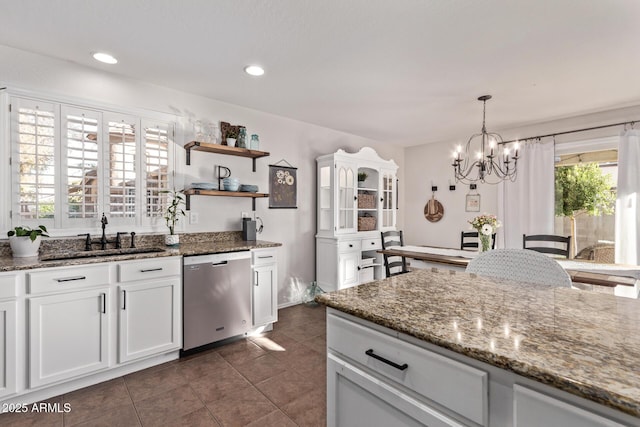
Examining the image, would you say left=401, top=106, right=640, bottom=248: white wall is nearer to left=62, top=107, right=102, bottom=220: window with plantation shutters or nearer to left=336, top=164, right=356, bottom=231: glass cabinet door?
left=336, top=164, right=356, bottom=231: glass cabinet door

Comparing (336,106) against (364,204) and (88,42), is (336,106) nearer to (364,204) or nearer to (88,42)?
(364,204)

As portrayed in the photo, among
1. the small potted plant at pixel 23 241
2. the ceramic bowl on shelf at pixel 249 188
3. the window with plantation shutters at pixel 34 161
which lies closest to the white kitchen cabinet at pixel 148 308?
the small potted plant at pixel 23 241

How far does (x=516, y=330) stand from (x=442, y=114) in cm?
346

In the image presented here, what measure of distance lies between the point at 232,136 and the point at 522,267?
114 inches

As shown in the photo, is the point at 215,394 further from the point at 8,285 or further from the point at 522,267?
the point at 522,267

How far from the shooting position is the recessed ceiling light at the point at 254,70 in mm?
2631

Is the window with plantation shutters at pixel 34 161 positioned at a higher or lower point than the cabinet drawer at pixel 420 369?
higher

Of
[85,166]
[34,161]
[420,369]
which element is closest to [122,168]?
[85,166]

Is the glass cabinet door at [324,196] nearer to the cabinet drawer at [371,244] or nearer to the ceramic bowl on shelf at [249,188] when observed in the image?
the cabinet drawer at [371,244]

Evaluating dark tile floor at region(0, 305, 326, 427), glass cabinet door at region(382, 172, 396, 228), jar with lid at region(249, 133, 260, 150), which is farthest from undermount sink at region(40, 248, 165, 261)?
glass cabinet door at region(382, 172, 396, 228)

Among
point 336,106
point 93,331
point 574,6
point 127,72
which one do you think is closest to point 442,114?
point 336,106

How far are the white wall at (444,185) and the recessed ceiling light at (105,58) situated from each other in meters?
4.54

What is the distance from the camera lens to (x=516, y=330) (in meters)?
0.86

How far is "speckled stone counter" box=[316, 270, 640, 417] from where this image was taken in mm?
621
